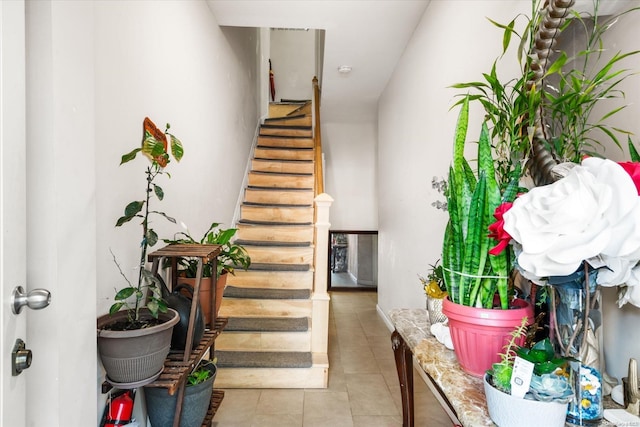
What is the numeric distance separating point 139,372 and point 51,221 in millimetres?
591

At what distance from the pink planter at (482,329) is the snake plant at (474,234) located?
4cm

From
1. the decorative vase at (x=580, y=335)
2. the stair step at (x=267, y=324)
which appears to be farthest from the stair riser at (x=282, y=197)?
the decorative vase at (x=580, y=335)

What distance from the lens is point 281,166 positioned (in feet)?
15.2

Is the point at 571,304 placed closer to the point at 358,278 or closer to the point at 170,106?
the point at 170,106

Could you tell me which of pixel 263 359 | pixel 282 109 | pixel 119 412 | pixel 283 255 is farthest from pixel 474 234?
pixel 282 109

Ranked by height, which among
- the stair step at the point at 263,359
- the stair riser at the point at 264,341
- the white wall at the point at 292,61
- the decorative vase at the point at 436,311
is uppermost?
the white wall at the point at 292,61

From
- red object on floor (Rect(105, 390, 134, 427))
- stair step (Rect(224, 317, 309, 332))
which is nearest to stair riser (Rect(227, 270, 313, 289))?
stair step (Rect(224, 317, 309, 332))

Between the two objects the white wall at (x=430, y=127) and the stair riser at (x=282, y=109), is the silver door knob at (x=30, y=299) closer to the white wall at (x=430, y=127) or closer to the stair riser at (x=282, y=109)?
the white wall at (x=430, y=127)

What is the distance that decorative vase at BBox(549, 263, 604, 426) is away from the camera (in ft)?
2.44

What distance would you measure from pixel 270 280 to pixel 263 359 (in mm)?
755

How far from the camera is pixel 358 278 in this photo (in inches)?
240

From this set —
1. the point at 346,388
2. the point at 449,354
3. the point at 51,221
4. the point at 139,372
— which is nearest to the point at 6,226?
the point at 51,221

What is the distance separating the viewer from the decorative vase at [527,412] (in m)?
0.70

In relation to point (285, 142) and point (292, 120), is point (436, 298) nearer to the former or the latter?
point (285, 142)
